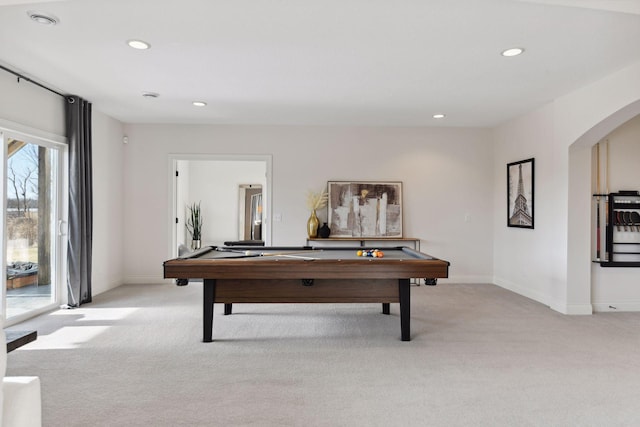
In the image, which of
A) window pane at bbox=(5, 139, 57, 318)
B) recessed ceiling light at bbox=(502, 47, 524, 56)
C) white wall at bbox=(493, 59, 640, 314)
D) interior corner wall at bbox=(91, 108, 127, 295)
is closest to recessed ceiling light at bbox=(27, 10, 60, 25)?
window pane at bbox=(5, 139, 57, 318)

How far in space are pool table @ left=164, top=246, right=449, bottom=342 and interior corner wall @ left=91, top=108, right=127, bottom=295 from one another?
231cm

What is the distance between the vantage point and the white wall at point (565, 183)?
406cm

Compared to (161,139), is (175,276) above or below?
below

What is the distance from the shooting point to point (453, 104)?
511cm

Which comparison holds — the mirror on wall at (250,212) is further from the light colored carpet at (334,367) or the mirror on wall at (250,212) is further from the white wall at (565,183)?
the white wall at (565,183)

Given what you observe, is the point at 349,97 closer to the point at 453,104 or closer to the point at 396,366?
the point at 453,104

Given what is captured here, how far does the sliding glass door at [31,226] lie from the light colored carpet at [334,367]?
393 mm

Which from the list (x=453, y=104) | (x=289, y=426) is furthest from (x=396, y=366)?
(x=453, y=104)

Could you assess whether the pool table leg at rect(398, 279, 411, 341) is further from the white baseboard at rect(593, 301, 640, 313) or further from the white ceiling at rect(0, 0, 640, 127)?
the white baseboard at rect(593, 301, 640, 313)

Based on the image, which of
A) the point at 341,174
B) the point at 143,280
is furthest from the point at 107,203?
the point at 341,174

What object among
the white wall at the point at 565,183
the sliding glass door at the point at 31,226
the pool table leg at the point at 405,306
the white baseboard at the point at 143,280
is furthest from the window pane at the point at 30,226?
the white wall at the point at 565,183

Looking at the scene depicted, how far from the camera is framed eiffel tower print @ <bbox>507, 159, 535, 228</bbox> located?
17.8 ft

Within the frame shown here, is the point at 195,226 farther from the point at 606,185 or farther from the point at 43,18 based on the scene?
the point at 606,185

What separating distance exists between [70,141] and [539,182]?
5.72 meters
